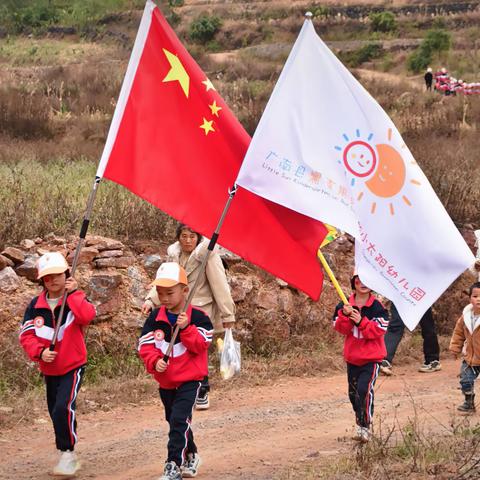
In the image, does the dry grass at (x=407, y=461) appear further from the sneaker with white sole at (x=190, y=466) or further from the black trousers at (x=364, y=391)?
the sneaker with white sole at (x=190, y=466)

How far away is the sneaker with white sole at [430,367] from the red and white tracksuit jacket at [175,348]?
493 centimetres

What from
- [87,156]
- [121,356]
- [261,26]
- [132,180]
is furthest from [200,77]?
[261,26]

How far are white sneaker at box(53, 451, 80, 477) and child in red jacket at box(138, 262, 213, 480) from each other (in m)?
0.77

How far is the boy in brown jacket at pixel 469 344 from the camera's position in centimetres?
865

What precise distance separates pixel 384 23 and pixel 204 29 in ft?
32.7

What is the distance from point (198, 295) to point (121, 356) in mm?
1926

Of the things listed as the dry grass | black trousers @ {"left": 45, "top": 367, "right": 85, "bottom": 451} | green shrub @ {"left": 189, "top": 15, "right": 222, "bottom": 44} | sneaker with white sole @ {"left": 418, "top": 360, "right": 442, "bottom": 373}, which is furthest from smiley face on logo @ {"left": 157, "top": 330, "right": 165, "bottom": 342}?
green shrub @ {"left": 189, "top": 15, "right": 222, "bottom": 44}

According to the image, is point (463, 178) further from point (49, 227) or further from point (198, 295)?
point (198, 295)

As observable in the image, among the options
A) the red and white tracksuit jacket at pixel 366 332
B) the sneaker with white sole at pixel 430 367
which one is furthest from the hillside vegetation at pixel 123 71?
the red and white tracksuit jacket at pixel 366 332

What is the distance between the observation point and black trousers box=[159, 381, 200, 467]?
6.34 meters

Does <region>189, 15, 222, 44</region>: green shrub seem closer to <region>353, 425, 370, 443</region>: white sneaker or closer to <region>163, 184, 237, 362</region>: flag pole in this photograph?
<region>353, 425, 370, 443</region>: white sneaker

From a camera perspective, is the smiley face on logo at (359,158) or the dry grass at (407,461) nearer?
the dry grass at (407,461)

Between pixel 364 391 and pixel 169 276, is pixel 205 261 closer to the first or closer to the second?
pixel 169 276

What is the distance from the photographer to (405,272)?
6.70m
